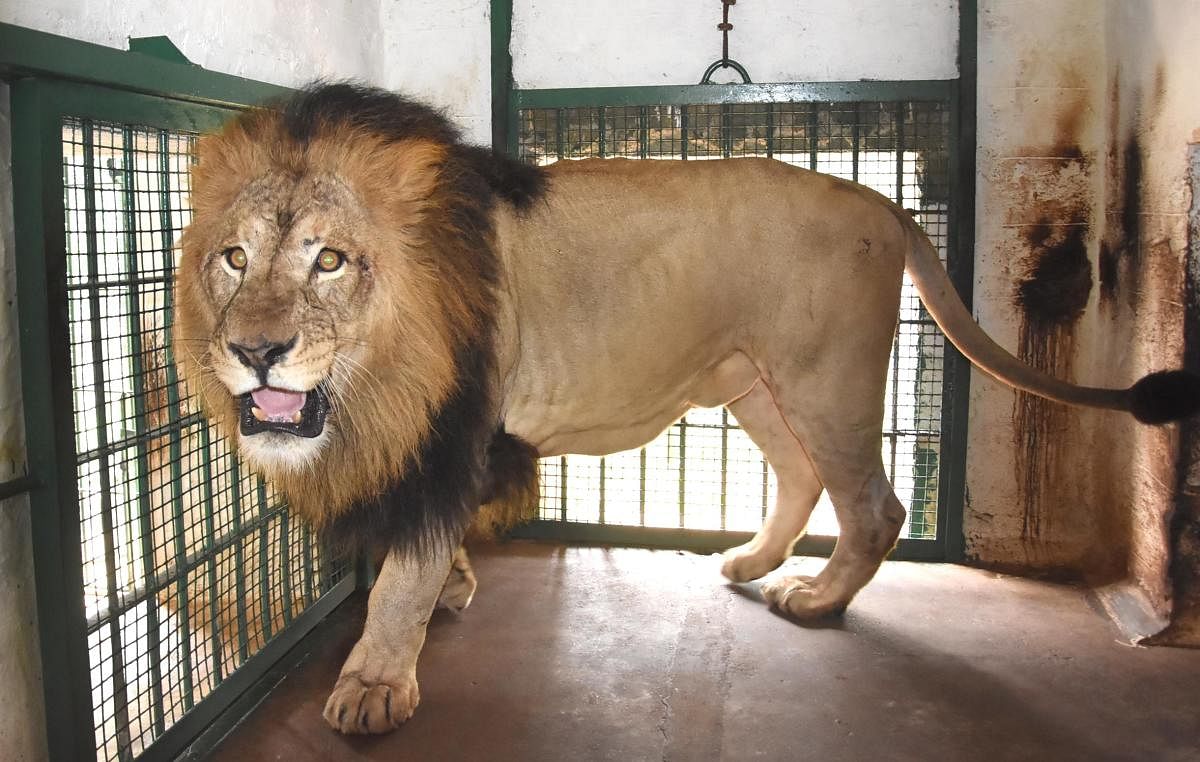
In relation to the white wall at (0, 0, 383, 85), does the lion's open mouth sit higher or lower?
lower

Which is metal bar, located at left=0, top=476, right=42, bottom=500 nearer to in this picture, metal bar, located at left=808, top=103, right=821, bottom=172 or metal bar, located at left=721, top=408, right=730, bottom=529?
metal bar, located at left=721, top=408, right=730, bottom=529

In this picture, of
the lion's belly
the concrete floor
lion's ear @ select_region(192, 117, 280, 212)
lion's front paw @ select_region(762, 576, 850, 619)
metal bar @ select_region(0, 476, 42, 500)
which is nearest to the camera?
metal bar @ select_region(0, 476, 42, 500)

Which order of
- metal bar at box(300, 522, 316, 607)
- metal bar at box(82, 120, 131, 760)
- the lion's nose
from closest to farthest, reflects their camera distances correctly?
the lion's nose
metal bar at box(82, 120, 131, 760)
metal bar at box(300, 522, 316, 607)

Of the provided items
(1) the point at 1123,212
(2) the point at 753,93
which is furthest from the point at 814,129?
(1) the point at 1123,212

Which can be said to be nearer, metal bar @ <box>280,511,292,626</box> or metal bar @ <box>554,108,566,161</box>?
metal bar @ <box>280,511,292,626</box>

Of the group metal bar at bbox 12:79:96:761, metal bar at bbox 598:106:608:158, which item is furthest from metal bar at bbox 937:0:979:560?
metal bar at bbox 12:79:96:761

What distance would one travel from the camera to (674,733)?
2.90m

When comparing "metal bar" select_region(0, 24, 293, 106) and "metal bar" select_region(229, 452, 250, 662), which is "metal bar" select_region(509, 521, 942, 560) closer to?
"metal bar" select_region(229, 452, 250, 662)

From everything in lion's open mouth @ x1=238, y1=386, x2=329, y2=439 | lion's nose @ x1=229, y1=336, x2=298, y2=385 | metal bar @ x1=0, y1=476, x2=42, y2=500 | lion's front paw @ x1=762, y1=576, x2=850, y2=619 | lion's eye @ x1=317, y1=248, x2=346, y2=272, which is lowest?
lion's front paw @ x1=762, y1=576, x2=850, y2=619

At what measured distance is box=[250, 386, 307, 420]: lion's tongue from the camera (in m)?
2.38

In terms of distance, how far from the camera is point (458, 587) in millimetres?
3727

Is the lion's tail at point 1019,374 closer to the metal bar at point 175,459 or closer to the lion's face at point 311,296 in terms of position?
the lion's face at point 311,296

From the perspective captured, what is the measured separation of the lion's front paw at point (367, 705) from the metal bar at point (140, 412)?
43 centimetres

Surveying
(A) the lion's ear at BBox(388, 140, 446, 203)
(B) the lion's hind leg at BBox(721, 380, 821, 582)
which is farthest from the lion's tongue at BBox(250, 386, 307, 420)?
(B) the lion's hind leg at BBox(721, 380, 821, 582)
